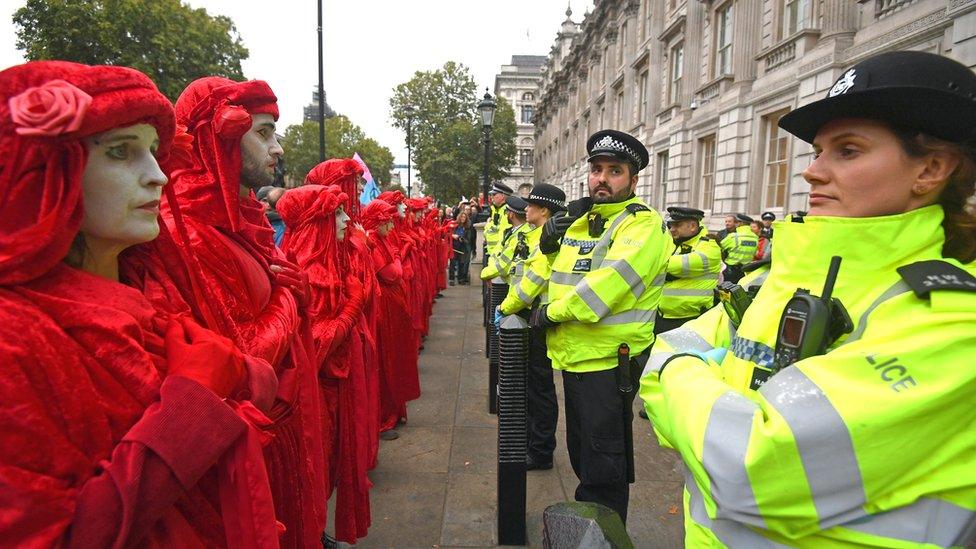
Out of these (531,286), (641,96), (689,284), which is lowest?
(689,284)

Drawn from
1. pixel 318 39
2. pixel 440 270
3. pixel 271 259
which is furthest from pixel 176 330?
pixel 440 270

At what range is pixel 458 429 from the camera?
5500mm

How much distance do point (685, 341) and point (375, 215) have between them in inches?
199

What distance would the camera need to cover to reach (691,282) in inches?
242

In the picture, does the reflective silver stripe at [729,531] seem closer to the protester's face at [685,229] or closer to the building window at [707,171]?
the protester's face at [685,229]

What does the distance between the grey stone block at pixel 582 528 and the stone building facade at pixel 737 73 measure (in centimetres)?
908

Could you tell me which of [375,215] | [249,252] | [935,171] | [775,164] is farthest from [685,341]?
[775,164]

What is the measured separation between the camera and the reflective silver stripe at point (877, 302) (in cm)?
118

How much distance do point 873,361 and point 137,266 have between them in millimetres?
1866

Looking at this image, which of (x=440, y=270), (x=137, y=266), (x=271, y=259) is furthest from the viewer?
(x=440, y=270)

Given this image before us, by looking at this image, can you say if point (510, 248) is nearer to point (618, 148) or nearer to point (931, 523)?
point (618, 148)

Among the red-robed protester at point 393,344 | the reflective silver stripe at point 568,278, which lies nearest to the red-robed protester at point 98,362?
the reflective silver stripe at point 568,278

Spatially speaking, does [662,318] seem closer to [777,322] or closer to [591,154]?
[591,154]

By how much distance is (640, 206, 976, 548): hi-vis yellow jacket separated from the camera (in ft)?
3.45
